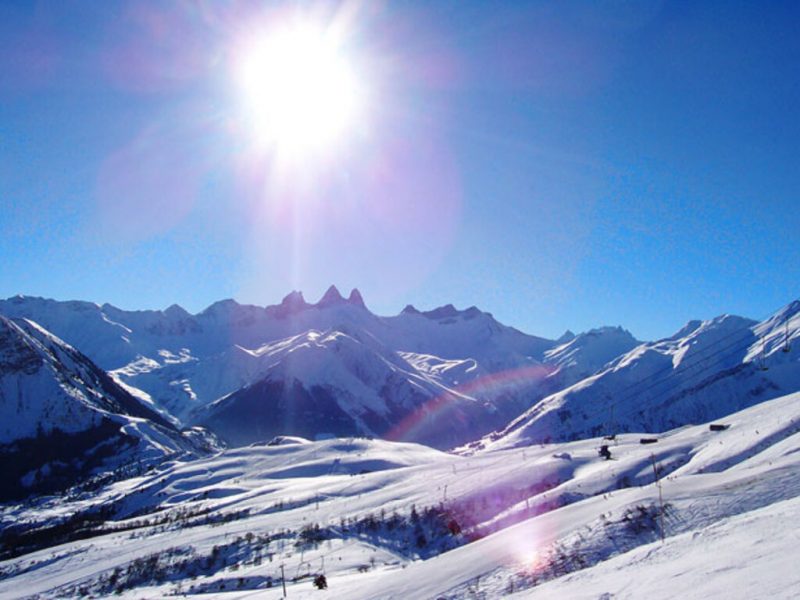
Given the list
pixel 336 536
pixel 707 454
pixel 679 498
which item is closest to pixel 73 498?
pixel 336 536

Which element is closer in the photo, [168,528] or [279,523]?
[279,523]

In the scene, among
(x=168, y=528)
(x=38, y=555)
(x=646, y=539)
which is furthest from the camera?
(x=168, y=528)

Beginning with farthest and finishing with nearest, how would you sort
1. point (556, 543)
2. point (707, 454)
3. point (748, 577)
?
point (707, 454), point (556, 543), point (748, 577)

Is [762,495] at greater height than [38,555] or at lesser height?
lesser

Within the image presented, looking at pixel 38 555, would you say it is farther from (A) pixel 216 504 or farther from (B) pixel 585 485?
(B) pixel 585 485

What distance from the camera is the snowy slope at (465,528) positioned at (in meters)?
13.5

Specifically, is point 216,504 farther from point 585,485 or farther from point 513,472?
point 585,485

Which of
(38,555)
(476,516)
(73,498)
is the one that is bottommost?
(476,516)

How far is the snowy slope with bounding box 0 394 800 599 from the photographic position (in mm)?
13523

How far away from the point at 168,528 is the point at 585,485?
58.5m

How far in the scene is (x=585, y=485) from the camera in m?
50.7

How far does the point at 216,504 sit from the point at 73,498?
82992 mm

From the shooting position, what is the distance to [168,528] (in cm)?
7819

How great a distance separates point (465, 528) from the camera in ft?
168
